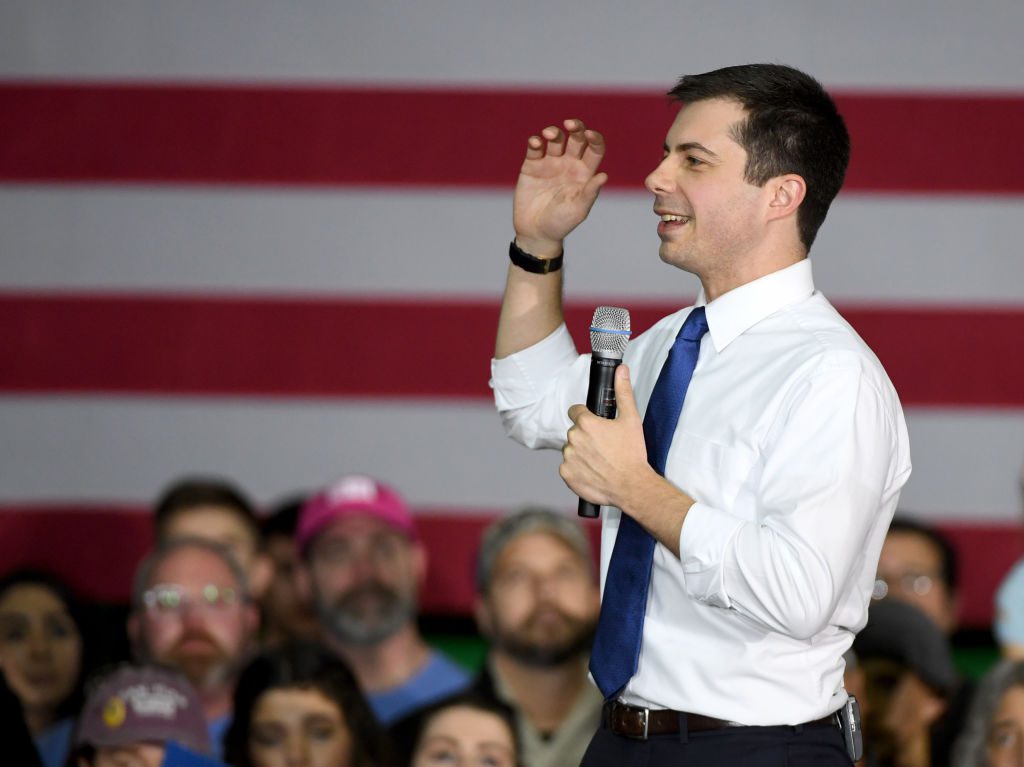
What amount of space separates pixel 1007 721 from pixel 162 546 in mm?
1825

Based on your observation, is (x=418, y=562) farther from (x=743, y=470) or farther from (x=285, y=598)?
(x=743, y=470)

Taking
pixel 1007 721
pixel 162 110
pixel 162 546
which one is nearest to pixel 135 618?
pixel 162 546

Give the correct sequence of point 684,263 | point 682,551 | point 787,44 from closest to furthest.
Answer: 1. point 682,551
2. point 684,263
3. point 787,44

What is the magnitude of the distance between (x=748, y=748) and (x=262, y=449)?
2.47 m

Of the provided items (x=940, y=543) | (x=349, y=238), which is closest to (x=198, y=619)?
(x=349, y=238)

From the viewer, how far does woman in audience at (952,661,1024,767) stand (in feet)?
8.67

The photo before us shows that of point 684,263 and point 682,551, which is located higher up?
point 684,263

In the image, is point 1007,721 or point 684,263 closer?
point 684,263

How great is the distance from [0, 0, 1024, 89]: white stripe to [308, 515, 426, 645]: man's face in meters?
1.16

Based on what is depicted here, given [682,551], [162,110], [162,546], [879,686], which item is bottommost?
[879,686]

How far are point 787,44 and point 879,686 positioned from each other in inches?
61.0

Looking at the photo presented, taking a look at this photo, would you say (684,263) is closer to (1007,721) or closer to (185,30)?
(1007,721)

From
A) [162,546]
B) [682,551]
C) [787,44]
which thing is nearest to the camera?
[682,551]

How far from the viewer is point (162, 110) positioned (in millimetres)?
3771
